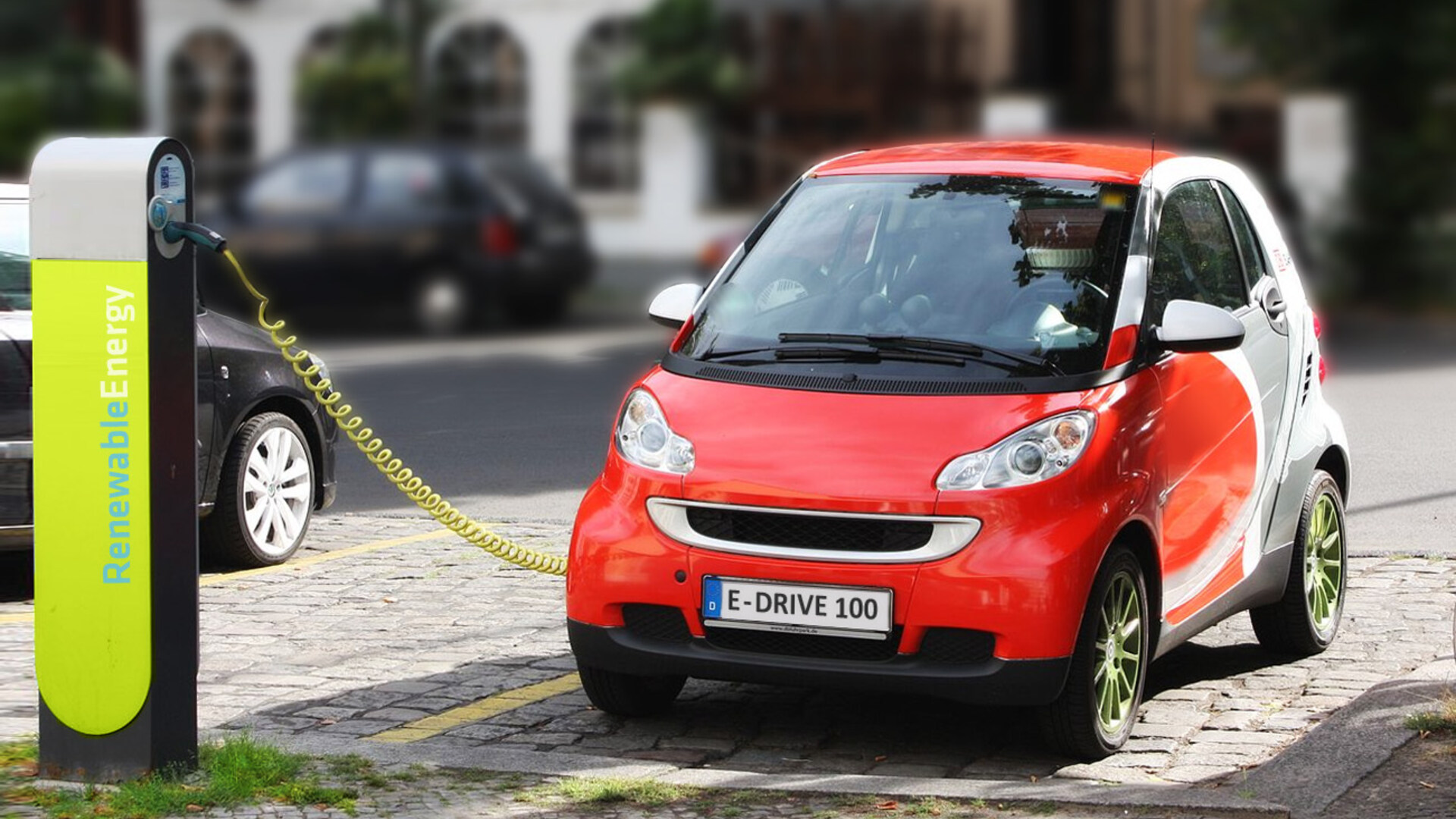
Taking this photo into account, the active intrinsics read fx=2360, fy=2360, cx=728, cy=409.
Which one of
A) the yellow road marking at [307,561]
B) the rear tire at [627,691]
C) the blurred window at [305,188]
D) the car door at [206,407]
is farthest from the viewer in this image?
the blurred window at [305,188]

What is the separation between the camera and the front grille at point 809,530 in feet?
20.3

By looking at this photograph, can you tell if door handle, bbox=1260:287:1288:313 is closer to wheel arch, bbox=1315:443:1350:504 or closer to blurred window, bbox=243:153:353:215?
wheel arch, bbox=1315:443:1350:504

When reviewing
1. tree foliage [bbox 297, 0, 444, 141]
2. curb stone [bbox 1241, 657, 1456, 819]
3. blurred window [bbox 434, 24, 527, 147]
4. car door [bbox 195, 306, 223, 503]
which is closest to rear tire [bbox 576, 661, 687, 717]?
curb stone [bbox 1241, 657, 1456, 819]

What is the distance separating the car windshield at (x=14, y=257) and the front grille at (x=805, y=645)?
3.57 metres

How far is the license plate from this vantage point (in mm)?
6160

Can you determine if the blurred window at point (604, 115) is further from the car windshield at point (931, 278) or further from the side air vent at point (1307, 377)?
the car windshield at point (931, 278)

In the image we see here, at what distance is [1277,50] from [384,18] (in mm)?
14075

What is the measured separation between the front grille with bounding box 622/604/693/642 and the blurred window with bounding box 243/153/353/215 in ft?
52.1

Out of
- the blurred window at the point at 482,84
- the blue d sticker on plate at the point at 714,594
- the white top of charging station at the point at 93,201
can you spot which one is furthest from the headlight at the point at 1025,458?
the blurred window at the point at 482,84

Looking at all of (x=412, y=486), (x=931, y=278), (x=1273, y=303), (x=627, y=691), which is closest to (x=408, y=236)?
(x=412, y=486)

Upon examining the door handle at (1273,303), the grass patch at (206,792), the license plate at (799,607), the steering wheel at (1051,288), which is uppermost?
the steering wheel at (1051,288)

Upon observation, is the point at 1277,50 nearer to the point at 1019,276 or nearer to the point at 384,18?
the point at 384,18

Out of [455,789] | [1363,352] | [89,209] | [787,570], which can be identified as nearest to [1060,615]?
[787,570]

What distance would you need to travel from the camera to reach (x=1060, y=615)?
6.11m
